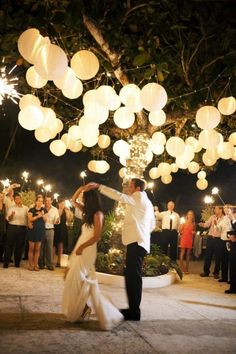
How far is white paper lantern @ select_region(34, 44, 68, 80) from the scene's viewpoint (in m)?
5.34

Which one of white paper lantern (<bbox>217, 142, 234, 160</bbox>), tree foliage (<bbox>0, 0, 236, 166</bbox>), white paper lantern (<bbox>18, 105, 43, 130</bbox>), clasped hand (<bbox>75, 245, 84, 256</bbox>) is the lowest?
clasped hand (<bbox>75, 245, 84, 256</bbox>)

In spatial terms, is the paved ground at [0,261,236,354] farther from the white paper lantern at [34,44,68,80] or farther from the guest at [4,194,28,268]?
the white paper lantern at [34,44,68,80]

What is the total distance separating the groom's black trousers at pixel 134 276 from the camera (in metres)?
5.10

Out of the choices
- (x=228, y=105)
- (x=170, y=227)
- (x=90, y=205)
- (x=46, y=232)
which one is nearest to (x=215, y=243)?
(x=170, y=227)

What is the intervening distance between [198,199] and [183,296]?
1582cm

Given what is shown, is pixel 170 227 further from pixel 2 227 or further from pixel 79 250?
pixel 79 250

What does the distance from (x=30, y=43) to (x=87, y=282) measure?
326 cm

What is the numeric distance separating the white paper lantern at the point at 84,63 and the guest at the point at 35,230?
3754mm

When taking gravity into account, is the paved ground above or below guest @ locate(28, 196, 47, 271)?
below

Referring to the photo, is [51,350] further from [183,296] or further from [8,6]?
[8,6]

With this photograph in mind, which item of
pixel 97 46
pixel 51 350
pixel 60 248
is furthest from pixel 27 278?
pixel 97 46

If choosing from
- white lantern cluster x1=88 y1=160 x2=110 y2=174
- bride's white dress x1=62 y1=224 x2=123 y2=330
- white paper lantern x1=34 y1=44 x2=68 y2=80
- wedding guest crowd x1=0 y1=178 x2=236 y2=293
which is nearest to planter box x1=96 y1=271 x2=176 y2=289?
wedding guest crowd x1=0 y1=178 x2=236 y2=293

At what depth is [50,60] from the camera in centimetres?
534

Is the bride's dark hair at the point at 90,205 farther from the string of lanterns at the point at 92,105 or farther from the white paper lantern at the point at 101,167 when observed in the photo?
the white paper lantern at the point at 101,167
